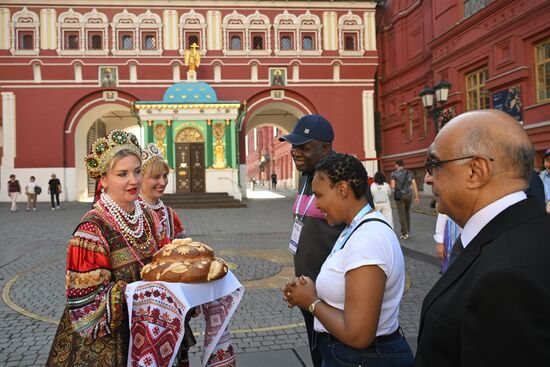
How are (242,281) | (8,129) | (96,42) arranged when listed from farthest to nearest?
(96,42) < (8,129) < (242,281)

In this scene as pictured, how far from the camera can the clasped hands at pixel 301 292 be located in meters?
1.88

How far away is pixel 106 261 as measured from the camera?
223cm

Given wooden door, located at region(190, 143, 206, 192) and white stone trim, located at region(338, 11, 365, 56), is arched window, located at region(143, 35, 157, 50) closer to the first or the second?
wooden door, located at region(190, 143, 206, 192)

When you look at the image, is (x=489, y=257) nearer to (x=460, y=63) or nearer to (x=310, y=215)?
(x=310, y=215)

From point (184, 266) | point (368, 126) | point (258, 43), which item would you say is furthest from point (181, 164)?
point (184, 266)

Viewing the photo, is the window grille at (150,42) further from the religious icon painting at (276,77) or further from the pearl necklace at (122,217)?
the pearl necklace at (122,217)

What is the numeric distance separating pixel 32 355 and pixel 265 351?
1.91m

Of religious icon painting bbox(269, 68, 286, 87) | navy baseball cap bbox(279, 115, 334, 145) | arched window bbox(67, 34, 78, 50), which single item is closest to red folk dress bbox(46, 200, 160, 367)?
navy baseball cap bbox(279, 115, 334, 145)

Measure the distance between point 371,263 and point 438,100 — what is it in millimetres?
11233

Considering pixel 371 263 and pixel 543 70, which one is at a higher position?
pixel 543 70

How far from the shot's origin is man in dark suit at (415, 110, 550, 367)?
0.98 metres

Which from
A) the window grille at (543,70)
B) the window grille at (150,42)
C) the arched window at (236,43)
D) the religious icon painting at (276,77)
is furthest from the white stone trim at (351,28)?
the window grille at (543,70)

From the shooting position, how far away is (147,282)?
7.03ft

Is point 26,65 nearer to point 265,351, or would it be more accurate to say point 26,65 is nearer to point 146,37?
point 146,37
